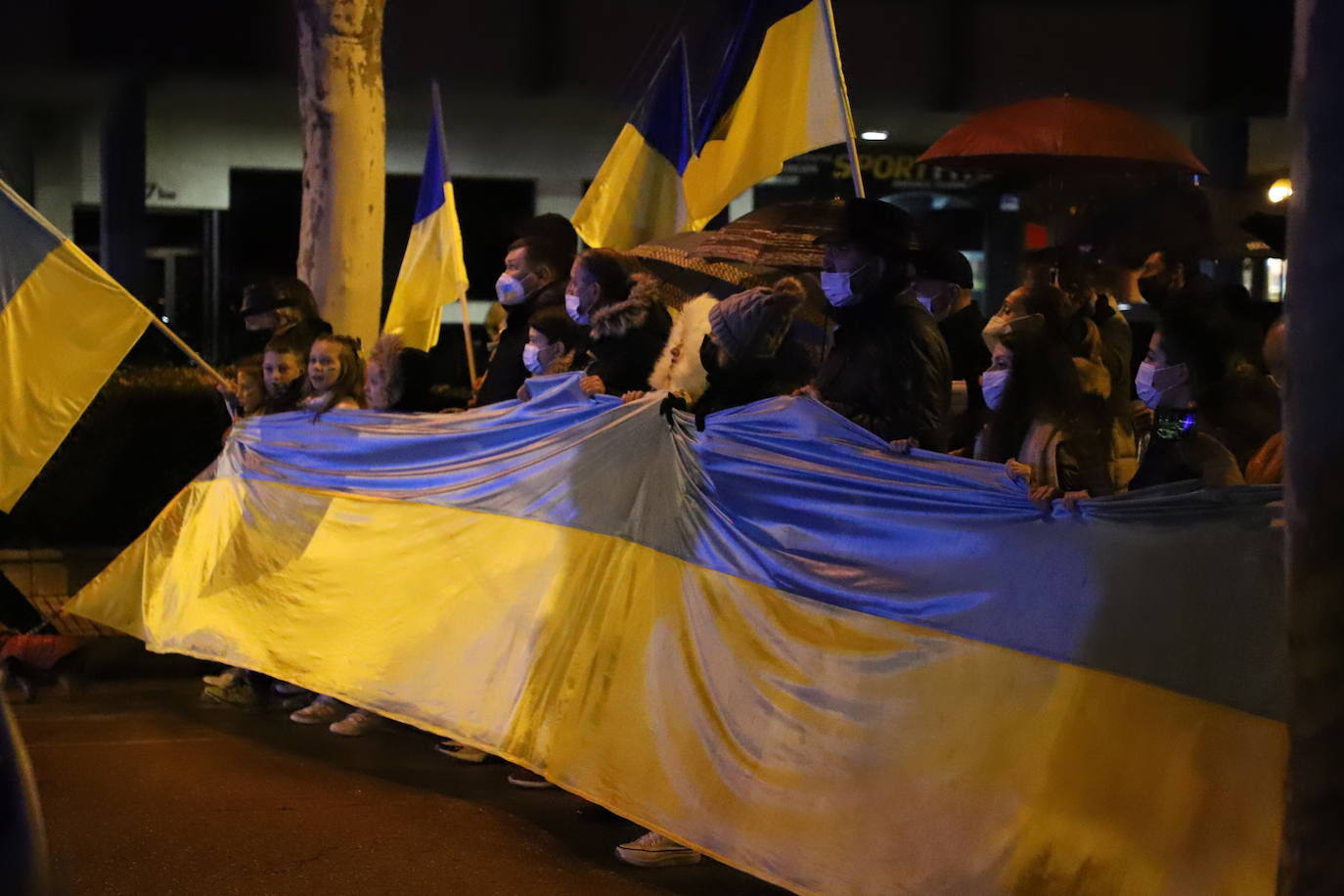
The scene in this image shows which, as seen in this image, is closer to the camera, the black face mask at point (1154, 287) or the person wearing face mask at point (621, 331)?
the person wearing face mask at point (621, 331)

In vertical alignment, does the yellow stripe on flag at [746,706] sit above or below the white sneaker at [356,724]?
above

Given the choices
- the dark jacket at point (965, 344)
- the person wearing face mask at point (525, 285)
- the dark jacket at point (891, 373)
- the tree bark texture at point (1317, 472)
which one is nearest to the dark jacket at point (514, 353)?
the person wearing face mask at point (525, 285)

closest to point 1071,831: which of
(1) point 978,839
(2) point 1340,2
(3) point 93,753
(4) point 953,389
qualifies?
(1) point 978,839

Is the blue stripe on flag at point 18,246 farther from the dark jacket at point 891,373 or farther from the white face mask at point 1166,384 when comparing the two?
the white face mask at point 1166,384

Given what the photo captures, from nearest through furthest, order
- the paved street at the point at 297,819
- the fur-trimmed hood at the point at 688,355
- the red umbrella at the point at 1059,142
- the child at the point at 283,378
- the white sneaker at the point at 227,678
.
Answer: the paved street at the point at 297,819
the fur-trimmed hood at the point at 688,355
the white sneaker at the point at 227,678
the child at the point at 283,378
the red umbrella at the point at 1059,142

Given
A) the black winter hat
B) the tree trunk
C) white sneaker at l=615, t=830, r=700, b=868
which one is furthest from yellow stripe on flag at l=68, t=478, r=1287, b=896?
the tree trunk

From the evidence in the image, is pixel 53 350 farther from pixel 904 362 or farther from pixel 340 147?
pixel 904 362

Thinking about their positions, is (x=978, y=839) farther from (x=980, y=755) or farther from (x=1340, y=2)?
(x=1340, y=2)

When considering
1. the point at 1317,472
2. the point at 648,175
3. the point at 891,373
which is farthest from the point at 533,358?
the point at 1317,472

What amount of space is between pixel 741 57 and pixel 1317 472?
5.09 metres

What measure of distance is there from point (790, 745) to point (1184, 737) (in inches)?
55.6

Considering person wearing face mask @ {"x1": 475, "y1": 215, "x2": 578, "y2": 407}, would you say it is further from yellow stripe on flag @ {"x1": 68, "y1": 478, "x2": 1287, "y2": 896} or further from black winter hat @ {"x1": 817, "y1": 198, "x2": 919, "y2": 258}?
black winter hat @ {"x1": 817, "y1": 198, "x2": 919, "y2": 258}

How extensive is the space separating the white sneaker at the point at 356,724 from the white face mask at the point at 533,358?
1.75 meters

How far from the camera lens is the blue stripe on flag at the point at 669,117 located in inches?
336
